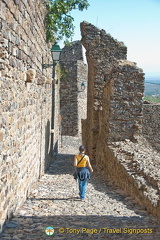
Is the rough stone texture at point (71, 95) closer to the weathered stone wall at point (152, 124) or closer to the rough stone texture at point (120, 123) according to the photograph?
the rough stone texture at point (120, 123)

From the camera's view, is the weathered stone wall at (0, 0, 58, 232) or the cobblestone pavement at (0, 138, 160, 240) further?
the cobblestone pavement at (0, 138, 160, 240)

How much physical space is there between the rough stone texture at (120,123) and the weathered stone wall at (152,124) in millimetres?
354

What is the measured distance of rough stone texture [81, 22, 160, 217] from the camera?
5.96 m

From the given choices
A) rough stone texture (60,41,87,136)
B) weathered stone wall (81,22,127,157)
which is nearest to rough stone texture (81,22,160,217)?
weathered stone wall (81,22,127,157)

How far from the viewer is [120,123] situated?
8727 millimetres

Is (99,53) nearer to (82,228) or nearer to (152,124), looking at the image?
(152,124)

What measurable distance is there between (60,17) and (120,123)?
348cm

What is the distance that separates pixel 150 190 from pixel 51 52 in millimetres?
5801

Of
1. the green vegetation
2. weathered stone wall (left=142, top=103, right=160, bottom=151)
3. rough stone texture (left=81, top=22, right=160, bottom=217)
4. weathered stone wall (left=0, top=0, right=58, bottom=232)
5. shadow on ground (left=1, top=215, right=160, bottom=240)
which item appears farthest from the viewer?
weathered stone wall (left=142, top=103, right=160, bottom=151)

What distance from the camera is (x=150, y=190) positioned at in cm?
536

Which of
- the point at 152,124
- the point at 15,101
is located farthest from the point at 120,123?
the point at 15,101

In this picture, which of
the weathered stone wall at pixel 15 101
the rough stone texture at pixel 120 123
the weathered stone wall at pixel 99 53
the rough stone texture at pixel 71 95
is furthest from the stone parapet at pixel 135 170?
the rough stone texture at pixel 71 95

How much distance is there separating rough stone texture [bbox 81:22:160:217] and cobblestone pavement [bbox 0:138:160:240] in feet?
1.21

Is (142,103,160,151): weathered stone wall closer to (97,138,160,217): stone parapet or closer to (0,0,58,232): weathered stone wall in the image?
(97,138,160,217): stone parapet
